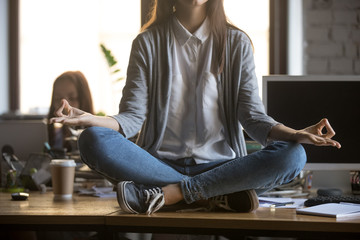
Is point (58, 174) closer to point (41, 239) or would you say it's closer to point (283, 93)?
point (41, 239)

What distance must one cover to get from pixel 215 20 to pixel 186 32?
12 centimetres

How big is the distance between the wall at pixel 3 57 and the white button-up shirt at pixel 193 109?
2.21m

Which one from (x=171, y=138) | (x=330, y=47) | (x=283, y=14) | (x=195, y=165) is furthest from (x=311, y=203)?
(x=283, y=14)

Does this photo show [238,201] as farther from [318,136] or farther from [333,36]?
[333,36]

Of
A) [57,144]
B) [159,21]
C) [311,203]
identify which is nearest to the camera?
[311,203]

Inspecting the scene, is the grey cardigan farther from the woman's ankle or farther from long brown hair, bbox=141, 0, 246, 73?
the woman's ankle

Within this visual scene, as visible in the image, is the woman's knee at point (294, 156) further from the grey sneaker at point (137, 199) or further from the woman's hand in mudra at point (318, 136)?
the grey sneaker at point (137, 199)

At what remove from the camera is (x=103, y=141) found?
161 centimetres

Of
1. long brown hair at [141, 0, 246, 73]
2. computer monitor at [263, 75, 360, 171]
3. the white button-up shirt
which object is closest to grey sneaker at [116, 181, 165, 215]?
the white button-up shirt

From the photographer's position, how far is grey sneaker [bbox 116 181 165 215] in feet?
5.08

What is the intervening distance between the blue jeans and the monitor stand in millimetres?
816

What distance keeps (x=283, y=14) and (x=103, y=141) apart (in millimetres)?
2185

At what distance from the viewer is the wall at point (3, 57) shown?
12.6 feet

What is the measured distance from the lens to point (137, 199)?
5.13 ft
